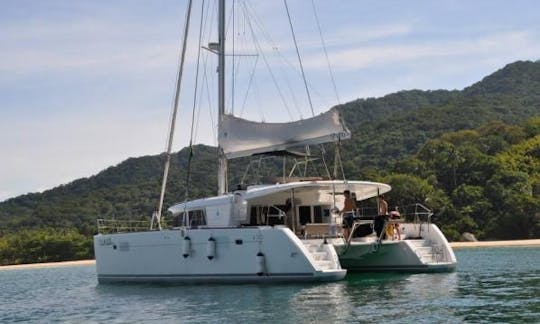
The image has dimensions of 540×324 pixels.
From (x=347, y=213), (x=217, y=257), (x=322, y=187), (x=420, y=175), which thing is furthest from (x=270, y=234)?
(x=420, y=175)

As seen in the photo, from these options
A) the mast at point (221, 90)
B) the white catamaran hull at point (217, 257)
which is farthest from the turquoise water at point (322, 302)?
the mast at point (221, 90)

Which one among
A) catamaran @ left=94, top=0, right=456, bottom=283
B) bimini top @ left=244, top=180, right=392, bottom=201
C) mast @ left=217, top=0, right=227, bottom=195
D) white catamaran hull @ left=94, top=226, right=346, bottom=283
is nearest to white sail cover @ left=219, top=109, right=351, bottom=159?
catamaran @ left=94, top=0, right=456, bottom=283

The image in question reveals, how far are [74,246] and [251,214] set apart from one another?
3369 cm

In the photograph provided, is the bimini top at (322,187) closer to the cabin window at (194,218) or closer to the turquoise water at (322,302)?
the cabin window at (194,218)

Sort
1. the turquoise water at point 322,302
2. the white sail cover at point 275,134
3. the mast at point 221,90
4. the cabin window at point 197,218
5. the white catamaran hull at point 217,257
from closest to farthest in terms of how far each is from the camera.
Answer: the turquoise water at point 322,302, the white catamaran hull at point 217,257, the white sail cover at point 275,134, the cabin window at point 197,218, the mast at point 221,90

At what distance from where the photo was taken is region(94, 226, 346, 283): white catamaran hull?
15836 millimetres

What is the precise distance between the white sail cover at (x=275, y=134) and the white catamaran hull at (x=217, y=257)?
2735 millimetres

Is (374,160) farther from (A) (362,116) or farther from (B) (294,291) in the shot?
(B) (294,291)

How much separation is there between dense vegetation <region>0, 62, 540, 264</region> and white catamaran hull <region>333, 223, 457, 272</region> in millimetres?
2933

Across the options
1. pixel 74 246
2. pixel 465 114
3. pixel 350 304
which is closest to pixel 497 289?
pixel 350 304

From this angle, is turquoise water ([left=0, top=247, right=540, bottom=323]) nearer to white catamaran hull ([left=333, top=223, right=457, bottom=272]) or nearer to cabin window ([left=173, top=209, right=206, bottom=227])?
white catamaran hull ([left=333, top=223, right=457, bottom=272])

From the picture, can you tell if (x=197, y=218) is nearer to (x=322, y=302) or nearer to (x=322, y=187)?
(x=322, y=187)

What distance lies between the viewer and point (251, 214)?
721 inches

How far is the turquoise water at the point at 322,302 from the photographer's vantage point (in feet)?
37.9
